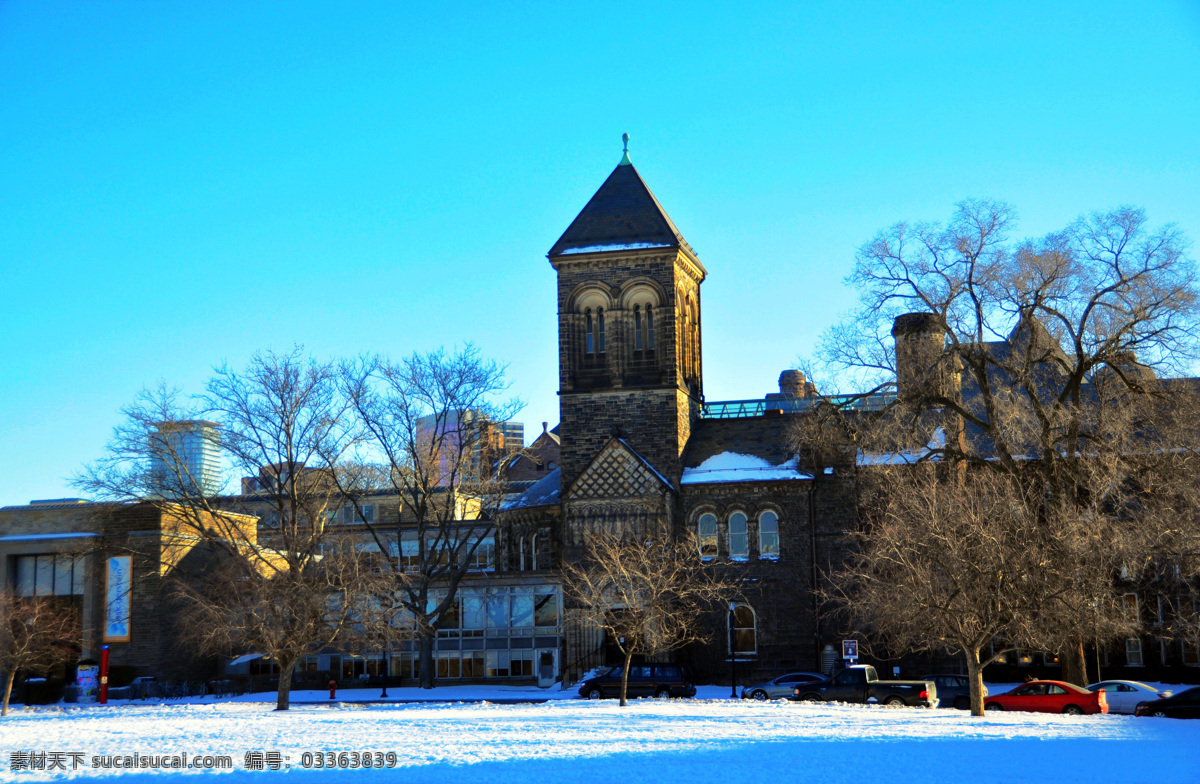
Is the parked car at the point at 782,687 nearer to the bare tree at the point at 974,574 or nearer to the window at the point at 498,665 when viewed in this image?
the bare tree at the point at 974,574

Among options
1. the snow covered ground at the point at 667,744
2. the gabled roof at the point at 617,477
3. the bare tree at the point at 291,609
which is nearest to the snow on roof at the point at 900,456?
the gabled roof at the point at 617,477

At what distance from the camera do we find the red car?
31.0 metres

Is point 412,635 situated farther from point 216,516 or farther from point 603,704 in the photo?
point 603,704

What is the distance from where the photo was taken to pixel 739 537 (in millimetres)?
45156

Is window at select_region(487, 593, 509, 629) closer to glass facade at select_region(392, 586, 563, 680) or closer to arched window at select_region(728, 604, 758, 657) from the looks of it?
glass facade at select_region(392, 586, 563, 680)

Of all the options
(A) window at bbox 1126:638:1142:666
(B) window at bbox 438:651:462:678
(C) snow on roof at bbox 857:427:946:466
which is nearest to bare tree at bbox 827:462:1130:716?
(C) snow on roof at bbox 857:427:946:466

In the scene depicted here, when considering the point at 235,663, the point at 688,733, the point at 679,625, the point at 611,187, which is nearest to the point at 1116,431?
the point at 679,625

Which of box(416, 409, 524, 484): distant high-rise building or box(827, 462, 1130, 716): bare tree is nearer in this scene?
box(827, 462, 1130, 716): bare tree

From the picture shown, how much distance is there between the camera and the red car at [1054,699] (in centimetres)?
3095

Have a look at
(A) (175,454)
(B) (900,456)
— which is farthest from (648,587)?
(A) (175,454)

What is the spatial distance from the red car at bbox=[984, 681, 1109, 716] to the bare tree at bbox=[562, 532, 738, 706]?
991 cm

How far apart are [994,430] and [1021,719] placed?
33.7ft

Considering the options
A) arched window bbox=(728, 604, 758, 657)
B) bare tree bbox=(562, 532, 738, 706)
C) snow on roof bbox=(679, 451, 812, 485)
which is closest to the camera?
bare tree bbox=(562, 532, 738, 706)

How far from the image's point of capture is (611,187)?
50.8m
